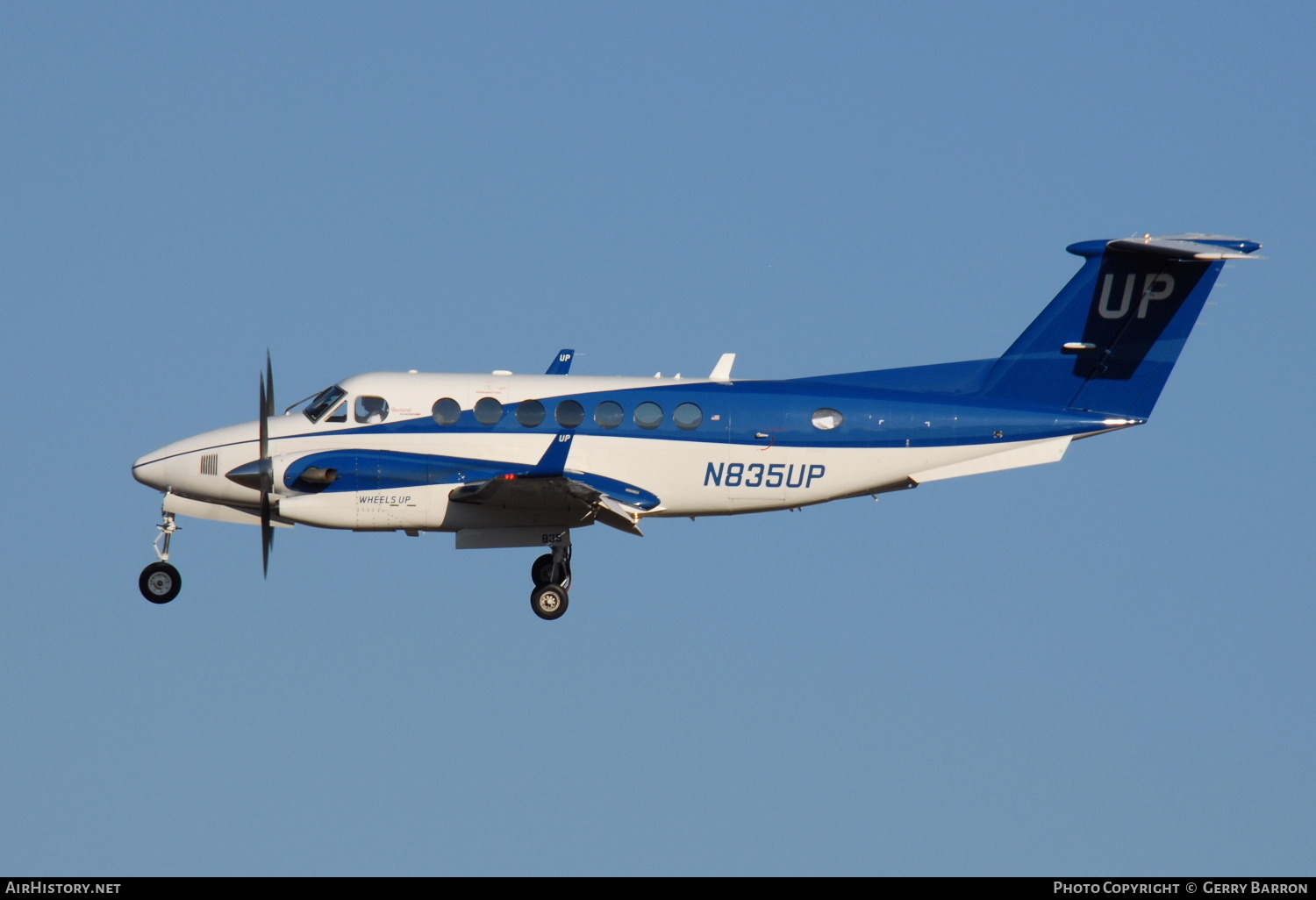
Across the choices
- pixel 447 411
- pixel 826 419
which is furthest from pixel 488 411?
pixel 826 419

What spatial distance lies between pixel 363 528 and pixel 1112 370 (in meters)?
10.4

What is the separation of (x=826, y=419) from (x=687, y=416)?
1.90 meters

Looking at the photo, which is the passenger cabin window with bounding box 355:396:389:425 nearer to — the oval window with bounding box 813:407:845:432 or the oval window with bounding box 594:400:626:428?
the oval window with bounding box 594:400:626:428

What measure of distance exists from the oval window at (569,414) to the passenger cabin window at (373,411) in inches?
89.9

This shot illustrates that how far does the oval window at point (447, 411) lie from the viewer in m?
21.1

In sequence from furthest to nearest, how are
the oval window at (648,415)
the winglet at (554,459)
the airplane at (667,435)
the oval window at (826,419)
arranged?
the oval window at (826,419) < the oval window at (648,415) < the airplane at (667,435) < the winglet at (554,459)

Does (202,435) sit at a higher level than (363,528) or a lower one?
higher

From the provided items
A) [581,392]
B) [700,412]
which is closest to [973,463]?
[700,412]

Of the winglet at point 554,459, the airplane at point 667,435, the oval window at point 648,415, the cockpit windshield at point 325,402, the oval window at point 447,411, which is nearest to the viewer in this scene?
the winglet at point 554,459

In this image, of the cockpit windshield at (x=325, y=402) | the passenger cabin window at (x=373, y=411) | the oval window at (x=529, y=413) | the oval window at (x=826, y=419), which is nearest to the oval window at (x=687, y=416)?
the oval window at (x=826, y=419)

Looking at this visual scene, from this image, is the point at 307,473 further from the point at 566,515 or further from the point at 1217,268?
the point at 1217,268

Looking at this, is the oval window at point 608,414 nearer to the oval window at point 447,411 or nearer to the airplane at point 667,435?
the airplane at point 667,435

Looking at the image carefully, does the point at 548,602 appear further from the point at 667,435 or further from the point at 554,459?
the point at 667,435

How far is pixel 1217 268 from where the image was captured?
2144 cm
